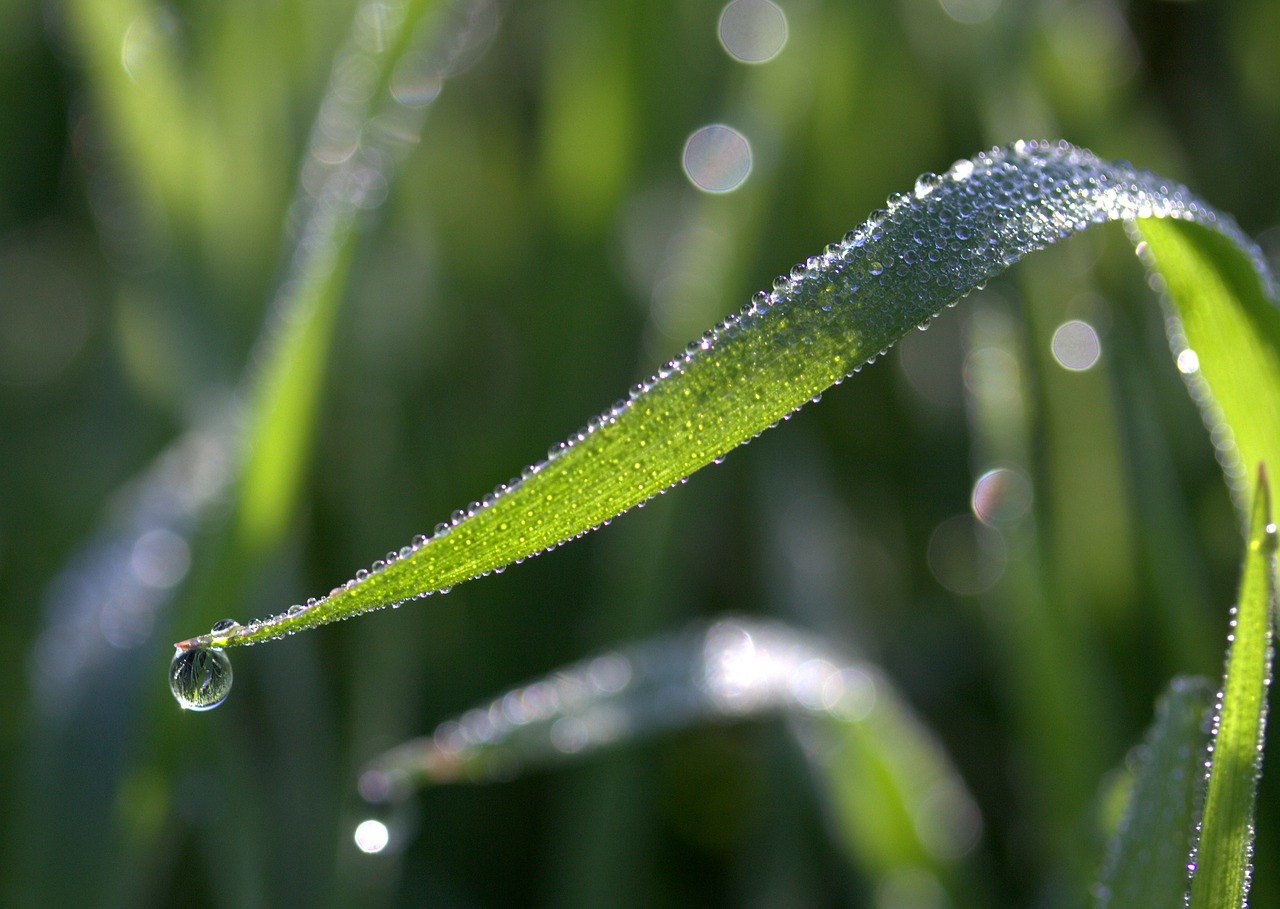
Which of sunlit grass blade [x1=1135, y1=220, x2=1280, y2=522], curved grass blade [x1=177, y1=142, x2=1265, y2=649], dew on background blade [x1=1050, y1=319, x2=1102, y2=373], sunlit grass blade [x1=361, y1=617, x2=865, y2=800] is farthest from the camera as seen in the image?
dew on background blade [x1=1050, y1=319, x2=1102, y2=373]

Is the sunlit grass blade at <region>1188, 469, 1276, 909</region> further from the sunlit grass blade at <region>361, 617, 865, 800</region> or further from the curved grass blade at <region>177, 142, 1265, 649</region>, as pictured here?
the sunlit grass blade at <region>361, 617, 865, 800</region>

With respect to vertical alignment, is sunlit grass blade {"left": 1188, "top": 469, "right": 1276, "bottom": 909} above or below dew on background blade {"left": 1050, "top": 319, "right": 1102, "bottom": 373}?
below

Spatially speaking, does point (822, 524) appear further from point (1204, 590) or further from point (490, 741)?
point (490, 741)

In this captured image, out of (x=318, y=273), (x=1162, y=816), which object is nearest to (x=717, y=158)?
(x=318, y=273)

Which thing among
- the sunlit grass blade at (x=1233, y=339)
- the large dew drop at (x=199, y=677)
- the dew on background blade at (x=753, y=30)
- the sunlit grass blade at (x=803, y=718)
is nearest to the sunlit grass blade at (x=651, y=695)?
the sunlit grass blade at (x=803, y=718)

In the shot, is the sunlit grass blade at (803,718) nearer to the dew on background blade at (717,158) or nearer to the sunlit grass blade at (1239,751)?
the sunlit grass blade at (1239,751)

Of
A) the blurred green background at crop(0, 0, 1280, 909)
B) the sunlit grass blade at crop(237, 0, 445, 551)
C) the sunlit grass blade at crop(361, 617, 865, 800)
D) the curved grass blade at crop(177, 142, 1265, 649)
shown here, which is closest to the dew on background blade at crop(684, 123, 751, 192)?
the blurred green background at crop(0, 0, 1280, 909)
